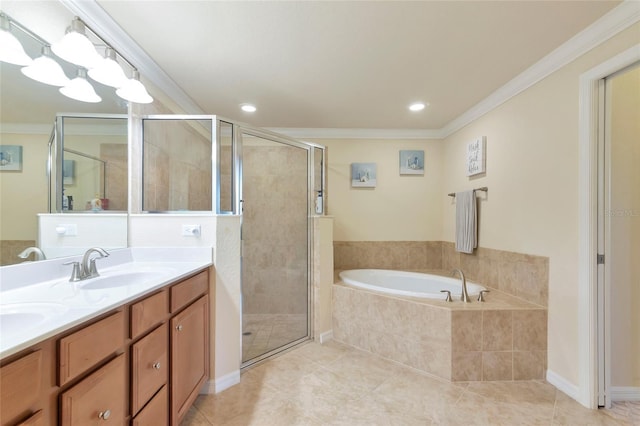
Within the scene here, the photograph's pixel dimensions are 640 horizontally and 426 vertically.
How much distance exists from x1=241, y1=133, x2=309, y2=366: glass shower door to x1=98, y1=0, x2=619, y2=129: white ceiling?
2.01 ft

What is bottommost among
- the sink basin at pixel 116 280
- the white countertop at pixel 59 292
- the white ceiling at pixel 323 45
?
the sink basin at pixel 116 280

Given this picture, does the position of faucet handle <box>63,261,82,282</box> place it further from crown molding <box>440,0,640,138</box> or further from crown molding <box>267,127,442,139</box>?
crown molding <box>440,0,640,138</box>

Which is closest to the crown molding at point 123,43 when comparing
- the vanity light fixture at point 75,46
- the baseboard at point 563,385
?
the vanity light fixture at point 75,46

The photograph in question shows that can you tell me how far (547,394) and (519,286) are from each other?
73 cm

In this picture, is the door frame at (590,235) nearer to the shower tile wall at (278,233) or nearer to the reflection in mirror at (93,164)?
the shower tile wall at (278,233)

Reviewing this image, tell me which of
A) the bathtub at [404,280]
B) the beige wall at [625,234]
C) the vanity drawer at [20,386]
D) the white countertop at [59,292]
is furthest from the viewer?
the bathtub at [404,280]

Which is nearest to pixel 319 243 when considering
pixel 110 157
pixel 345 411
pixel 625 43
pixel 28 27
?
pixel 345 411

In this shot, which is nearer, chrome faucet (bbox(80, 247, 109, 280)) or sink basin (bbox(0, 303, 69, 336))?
sink basin (bbox(0, 303, 69, 336))

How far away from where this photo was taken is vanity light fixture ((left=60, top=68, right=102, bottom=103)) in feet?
4.43

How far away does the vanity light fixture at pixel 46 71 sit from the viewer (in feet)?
3.87

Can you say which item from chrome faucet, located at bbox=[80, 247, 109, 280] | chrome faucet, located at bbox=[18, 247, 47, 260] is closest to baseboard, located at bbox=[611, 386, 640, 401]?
chrome faucet, located at bbox=[80, 247, 109, 280]

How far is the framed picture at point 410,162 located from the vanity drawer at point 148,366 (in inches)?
118

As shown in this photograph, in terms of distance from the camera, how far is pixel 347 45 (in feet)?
5.58

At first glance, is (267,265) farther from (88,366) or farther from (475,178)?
(475,178)
